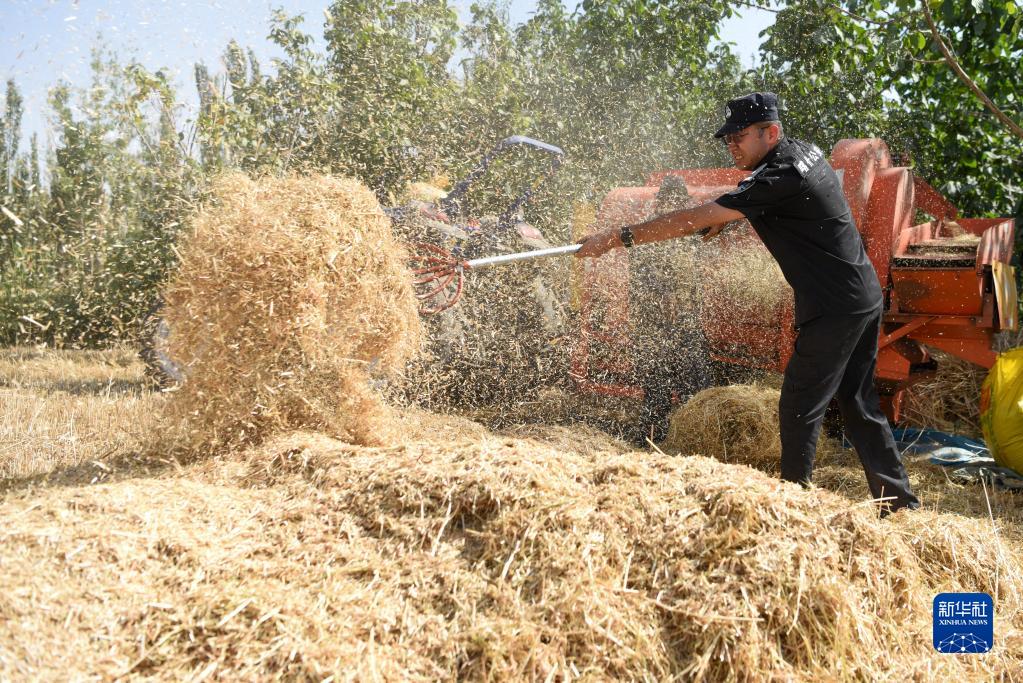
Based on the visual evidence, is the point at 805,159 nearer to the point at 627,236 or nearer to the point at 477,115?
the point at 627,236

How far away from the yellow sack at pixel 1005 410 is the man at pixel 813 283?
1003mm

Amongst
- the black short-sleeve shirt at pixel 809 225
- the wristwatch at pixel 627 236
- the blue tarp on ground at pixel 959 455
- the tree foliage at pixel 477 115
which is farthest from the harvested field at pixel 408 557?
the tree foliage at pixel 477 115

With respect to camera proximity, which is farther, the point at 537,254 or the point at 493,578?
the point at 537,254

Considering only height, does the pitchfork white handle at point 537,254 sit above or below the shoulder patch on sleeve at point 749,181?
below

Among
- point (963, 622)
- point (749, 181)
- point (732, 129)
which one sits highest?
point (732, 129)

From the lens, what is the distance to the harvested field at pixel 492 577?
200 cm

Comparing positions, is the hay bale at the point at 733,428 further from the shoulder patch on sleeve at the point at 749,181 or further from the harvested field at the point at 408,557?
the shoulder patch on sleeve at the point at 749,181

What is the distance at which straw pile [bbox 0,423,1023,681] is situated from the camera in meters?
1.99

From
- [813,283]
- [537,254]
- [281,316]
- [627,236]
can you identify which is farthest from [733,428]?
[281,316]

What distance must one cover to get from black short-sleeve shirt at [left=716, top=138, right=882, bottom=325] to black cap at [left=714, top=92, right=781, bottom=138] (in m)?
0.14

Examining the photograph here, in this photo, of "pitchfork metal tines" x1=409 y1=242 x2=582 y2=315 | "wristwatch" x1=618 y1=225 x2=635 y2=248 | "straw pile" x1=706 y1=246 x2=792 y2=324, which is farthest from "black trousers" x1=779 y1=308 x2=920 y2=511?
"pitchfork metal tines" x1=409 y1=242 x2=582 y2=315

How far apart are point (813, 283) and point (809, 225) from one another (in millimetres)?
245

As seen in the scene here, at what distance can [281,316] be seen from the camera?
11.2 feet

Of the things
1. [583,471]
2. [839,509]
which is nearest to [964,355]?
[839,509]
